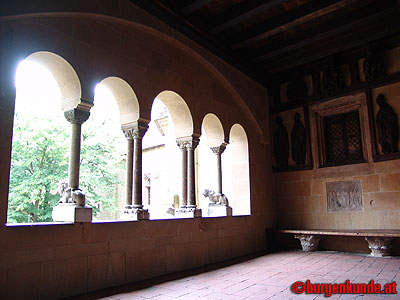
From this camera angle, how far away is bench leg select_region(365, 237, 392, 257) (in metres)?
4.79

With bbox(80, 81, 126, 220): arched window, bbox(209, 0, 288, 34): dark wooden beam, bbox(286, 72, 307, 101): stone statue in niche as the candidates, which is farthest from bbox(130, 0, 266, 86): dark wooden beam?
bbox(80, 81, 126, 220): arched window

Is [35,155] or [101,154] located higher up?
[101,154]

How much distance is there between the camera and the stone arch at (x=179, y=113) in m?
4.65

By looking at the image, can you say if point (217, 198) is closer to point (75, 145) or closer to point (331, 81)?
point (75, 145)

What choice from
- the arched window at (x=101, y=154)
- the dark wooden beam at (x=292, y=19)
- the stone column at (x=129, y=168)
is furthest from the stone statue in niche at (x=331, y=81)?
the arched window at (x=101, y=154)

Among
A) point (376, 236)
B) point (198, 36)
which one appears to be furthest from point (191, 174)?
point (376, 236)

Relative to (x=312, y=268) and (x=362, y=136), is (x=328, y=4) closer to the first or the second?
(x=362, y=136)

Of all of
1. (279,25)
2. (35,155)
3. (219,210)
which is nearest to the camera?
(279,25)

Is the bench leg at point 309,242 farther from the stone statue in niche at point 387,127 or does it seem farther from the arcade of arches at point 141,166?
the stone statue in niche at point 387,127

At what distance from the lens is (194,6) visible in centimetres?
440

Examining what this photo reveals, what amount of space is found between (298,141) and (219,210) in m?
2.21

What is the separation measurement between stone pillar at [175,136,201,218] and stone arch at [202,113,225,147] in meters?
0.68

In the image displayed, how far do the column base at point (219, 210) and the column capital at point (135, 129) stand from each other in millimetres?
1933

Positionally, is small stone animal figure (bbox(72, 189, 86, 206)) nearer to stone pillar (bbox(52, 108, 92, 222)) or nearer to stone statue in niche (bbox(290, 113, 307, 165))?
stone pillar (bbox(52, 108, 92, 222))
